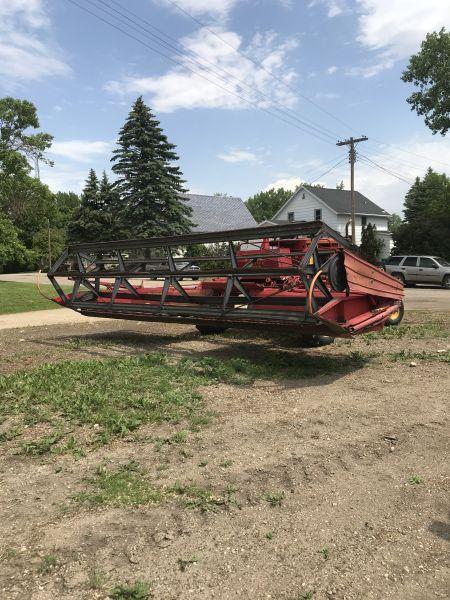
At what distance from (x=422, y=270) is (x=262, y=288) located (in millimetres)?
20218

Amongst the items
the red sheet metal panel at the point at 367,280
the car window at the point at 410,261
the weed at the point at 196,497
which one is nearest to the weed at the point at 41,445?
the weed at the point at 196,497

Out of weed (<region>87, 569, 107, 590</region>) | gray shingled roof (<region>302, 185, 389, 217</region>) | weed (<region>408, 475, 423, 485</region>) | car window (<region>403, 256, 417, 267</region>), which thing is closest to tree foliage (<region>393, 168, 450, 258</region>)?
gray shingled roof (<region>302, 185, 389, 217</region>)

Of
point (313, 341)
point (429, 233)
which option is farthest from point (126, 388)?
point (429, 233)

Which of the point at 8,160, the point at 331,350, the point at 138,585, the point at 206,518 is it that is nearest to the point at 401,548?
the point at 206,518

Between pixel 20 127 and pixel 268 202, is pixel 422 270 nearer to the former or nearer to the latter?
pixel 20 127

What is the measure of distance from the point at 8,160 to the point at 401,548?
3287cm

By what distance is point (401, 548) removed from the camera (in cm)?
269

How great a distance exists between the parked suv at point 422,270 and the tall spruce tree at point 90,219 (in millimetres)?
29298

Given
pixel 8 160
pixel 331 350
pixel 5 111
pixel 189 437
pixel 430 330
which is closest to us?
pixel 189 437

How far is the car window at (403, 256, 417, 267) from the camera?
2623 centimetres

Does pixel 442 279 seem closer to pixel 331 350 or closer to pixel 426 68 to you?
A: pixel 426 68

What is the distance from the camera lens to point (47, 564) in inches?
99.0

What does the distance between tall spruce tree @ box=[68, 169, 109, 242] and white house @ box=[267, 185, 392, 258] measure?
1672 cm

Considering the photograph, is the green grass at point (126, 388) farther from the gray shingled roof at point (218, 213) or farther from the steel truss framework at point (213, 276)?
the gray shingled roof at point (218, 213)
